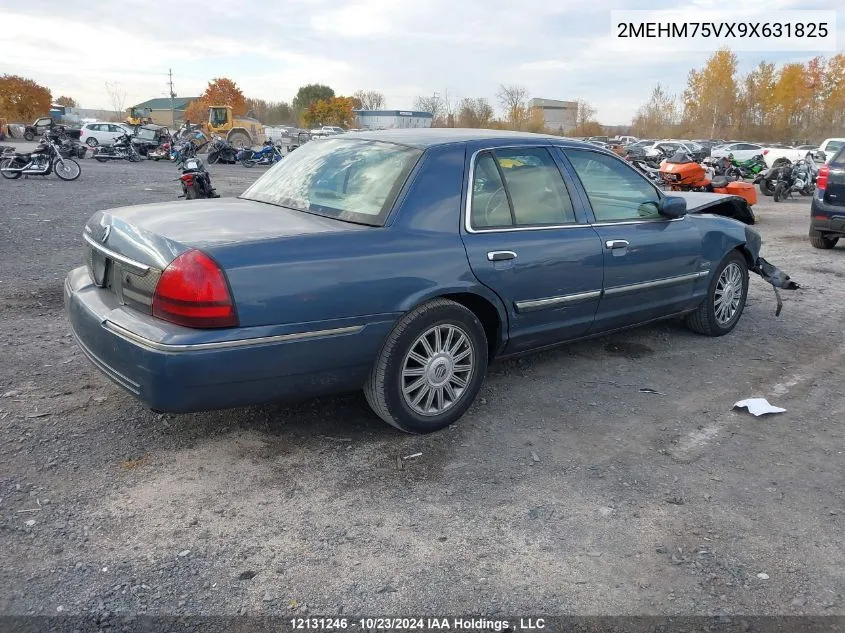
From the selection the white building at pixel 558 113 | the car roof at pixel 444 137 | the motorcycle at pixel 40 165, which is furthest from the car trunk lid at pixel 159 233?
the white building at pixel 558 113

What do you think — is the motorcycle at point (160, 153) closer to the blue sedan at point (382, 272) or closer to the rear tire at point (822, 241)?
the rear tire at point (822, 241)

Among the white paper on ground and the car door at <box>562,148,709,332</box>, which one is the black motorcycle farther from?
the white paper on ground

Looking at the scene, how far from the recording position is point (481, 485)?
3.23 metres

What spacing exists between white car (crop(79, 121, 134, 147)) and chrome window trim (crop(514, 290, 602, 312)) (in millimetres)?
34501

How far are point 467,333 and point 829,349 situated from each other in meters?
3.41

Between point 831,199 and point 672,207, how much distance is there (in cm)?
616

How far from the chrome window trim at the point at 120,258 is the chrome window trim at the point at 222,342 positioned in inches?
10.6

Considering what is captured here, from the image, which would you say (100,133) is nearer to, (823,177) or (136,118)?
(136,118)

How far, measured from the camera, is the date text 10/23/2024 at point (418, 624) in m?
2.32

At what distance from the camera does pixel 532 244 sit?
13.0ft

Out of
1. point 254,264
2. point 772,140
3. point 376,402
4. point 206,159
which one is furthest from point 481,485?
point 772,140

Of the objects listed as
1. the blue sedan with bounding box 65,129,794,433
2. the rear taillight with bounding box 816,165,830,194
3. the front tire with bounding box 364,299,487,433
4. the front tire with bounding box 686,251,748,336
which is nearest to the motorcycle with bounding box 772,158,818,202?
the rear taillight with bounding box 816,165,830,194

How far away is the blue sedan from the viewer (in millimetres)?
2998

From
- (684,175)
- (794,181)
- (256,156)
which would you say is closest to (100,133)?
(256,156)
